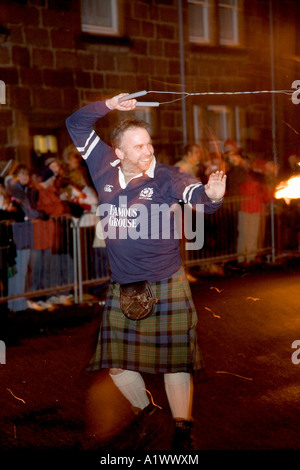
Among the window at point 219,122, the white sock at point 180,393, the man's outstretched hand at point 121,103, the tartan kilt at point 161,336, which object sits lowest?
the white sock at point 180,393

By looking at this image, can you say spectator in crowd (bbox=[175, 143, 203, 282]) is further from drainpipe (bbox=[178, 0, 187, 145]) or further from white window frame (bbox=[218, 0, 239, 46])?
white window frame (bbox=[218, 0, 239, 46])

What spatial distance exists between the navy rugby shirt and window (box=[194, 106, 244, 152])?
10.2 meters

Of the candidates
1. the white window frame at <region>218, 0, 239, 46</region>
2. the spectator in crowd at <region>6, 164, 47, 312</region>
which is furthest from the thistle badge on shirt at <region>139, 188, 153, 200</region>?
the white window frame at <region>218, 0, 239, 46</region>

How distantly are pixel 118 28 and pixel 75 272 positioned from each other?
622 centimetres

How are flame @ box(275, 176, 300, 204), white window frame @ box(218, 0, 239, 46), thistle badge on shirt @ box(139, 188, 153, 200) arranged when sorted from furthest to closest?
white window frame @ box(218, 0, 239, 46) < flame @ box(275, 176, 300, 204) < thistle badge on shirt @ box(139, 188, 153, 200)

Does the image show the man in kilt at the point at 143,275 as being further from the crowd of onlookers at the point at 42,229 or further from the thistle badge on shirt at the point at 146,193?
the crowd of onlookers at the point at 42,229

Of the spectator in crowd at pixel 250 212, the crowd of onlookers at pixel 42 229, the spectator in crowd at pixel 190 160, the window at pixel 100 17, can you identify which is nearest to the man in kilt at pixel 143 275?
the crowd of onlookers at pixel 42 229

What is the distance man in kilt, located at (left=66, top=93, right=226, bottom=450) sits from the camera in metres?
3.98

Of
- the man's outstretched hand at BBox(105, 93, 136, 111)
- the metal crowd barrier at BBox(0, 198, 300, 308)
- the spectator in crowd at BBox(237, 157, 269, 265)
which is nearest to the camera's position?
the man's outstretched hand at BBox(105, 93, 136, 111)

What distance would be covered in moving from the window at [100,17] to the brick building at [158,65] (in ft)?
0.06

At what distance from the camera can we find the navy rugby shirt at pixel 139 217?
3961 mm

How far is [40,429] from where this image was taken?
4.45m

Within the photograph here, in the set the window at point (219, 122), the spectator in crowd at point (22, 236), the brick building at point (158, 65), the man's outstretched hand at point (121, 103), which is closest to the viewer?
the man's outstretched hand at point (121, 103)

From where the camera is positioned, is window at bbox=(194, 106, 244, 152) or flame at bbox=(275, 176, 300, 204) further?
window at bbox=(194, 106, 244, 152)
